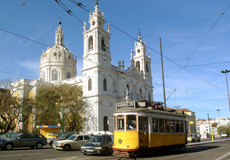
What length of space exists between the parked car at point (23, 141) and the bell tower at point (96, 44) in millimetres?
22221

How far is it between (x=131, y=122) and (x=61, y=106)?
24.1 metres

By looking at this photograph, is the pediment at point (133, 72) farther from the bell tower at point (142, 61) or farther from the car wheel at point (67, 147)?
the car wheel at point (67, 147)

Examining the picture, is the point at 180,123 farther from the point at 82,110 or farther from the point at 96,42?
the point at 96,42

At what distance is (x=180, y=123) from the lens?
17.5 metres

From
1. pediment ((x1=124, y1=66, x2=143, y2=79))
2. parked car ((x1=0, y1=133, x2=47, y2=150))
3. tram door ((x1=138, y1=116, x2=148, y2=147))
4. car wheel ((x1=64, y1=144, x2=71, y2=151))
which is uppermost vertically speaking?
pediment ((x1=124, y1=66, x2=143, y2=79))

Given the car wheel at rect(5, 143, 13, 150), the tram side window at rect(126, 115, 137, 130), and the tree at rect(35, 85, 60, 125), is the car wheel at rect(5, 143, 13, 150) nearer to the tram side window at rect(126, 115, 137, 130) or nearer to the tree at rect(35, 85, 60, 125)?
the tram side window at rect(126, 115, 137, 130)

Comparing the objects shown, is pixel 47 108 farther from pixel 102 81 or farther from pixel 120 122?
pixel 120 122

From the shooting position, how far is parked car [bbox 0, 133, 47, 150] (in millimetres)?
18094

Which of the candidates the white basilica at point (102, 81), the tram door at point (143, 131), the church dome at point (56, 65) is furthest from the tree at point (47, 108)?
the tram door at point (143, 131)

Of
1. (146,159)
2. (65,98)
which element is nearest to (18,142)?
(146,159)

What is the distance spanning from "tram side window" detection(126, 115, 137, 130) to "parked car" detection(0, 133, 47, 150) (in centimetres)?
1033

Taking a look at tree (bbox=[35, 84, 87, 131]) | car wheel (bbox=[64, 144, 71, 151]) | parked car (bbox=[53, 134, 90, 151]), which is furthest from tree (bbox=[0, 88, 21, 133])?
car wheel (bbox=[64, 144, 71, 151])

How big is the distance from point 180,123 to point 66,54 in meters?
45.8

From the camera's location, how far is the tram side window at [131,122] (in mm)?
13486
